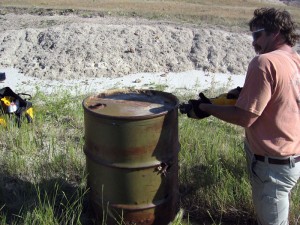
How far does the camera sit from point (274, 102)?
8.61 feet

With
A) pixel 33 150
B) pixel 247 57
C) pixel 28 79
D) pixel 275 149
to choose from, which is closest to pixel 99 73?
pixel 28 79

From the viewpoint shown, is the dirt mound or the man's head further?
the dirt mound

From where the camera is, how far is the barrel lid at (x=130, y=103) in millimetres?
2868

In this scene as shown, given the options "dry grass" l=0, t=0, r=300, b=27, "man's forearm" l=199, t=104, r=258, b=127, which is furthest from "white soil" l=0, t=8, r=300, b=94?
"man's forearm" l=199, t=104, r=258, b=127

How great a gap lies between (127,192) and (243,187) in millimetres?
1079

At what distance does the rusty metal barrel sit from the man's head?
0.78 meters

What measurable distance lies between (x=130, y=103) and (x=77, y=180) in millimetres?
1116

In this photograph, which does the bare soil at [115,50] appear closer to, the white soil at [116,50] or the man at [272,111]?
the white soil at [116,50]

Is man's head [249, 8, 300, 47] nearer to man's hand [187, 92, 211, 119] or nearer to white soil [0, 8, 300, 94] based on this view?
man's hand [187, 92, 211, 119]

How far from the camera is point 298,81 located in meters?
2.62

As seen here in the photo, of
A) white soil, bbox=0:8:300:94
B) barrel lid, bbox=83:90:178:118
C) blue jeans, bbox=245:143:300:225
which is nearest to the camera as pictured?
blue jeans, bbox=245:143:300:225

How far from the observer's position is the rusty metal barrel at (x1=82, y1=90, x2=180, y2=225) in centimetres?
275

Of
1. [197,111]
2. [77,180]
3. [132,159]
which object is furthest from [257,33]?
[77,180]

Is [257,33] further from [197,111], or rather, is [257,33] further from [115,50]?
[115,50]
